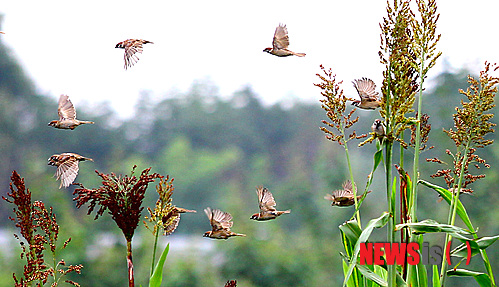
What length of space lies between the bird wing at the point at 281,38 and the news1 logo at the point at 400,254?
0.60 metres

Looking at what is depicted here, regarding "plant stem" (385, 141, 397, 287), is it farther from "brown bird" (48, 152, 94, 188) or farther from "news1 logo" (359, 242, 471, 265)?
"brown bird" (48, 152, 94, 188)

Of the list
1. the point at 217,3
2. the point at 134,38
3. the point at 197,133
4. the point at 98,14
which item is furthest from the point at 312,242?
the point at 217,3

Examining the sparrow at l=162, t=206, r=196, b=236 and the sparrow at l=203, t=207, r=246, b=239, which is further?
the sparrow at l=203, t=207, r=246, b=239

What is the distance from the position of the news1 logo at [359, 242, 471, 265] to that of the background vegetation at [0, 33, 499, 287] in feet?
34.5

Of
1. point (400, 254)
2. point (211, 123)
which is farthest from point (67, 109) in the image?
point (211, 123)

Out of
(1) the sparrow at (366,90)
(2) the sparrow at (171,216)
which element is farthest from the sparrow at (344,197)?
(2) the sparrow at (171,216)

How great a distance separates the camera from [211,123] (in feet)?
85.1

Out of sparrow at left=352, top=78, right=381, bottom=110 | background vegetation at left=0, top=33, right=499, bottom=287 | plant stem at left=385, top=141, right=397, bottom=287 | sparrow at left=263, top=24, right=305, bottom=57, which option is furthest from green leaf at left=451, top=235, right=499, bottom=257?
background vegetation at left=0, top=33, right=499, bottom=287

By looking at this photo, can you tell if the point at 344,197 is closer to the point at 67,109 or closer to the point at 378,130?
the point at 378,130

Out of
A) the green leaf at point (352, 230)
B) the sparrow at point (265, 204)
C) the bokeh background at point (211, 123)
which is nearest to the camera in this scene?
the green leaf at point (352, 230)

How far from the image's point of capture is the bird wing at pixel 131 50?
4.54 feet

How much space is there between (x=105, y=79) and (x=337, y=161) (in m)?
12.0

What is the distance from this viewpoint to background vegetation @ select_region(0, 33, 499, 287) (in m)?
13.1

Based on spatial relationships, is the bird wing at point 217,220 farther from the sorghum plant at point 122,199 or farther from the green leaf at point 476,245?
the green leaf at point 476,245
